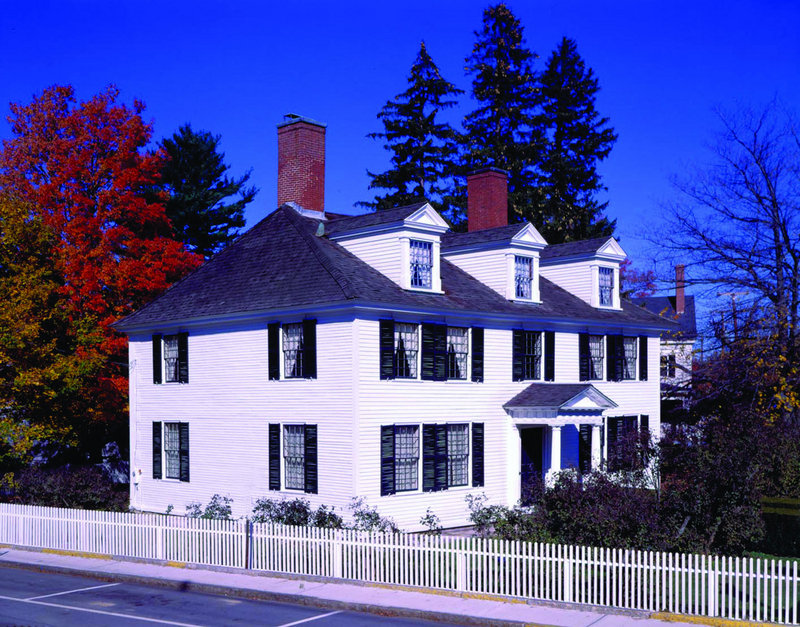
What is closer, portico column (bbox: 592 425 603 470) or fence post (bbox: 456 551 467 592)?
fence post (bbox: 456 551 467 592)

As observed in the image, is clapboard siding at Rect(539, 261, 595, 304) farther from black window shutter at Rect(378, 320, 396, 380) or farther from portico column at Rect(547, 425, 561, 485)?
black window shutter at Rect(378, 320, 396, 380)

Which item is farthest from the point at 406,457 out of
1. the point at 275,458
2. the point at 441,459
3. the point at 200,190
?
the point at 200,190

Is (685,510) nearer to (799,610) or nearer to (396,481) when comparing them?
(799,610)

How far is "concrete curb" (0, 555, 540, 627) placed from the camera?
15373 millimetres

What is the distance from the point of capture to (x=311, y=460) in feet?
81.9

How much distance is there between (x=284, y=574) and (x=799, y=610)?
9.80m

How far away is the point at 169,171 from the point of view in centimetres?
5200

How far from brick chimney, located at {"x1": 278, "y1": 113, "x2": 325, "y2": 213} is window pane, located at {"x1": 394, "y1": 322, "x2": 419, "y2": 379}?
7.47 meters

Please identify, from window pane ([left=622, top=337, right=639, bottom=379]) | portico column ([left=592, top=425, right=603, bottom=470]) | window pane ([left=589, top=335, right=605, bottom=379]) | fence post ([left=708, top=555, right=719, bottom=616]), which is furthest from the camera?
window pane ([left=622, top=337, right=639, bottom=379])

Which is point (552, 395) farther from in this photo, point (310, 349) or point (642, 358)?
point (642, 358)

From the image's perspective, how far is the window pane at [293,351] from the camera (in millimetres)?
25516

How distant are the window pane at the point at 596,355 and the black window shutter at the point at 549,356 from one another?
7.51ft

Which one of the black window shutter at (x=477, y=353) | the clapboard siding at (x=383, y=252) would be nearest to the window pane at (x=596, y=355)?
the black window shutter at (x=477, y=353)

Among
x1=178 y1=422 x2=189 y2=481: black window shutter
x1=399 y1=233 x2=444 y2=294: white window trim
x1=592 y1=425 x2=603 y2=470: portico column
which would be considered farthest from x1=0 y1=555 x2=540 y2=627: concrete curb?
x1=592 y1=425 x2=603 y2=470: portico column
